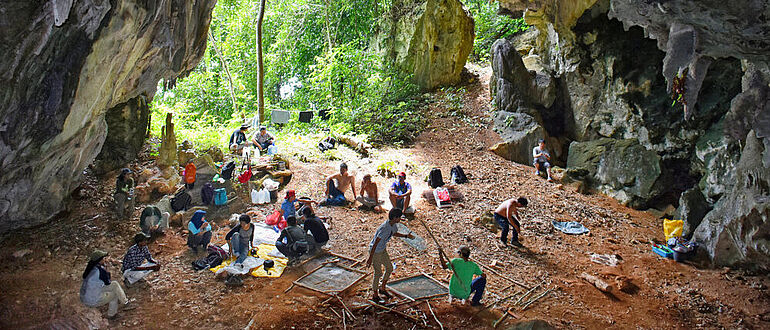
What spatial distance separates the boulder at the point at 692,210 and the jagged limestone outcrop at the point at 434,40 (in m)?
10.9

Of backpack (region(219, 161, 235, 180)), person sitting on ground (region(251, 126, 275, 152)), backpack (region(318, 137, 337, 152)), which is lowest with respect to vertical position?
backpack (region(219, 161, 235, 180))

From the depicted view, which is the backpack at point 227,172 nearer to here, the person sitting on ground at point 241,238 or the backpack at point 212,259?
the backpack at point 212,259

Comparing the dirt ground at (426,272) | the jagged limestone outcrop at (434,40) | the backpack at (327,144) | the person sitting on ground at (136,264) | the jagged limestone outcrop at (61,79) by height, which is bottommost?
the dirt ground at (426,272)

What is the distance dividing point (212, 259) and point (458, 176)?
707 centimetres

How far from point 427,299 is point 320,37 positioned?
17.9m

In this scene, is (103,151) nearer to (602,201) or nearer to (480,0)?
(602,201)

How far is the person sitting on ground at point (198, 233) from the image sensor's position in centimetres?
713

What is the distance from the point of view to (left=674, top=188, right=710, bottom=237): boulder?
902 centimetres

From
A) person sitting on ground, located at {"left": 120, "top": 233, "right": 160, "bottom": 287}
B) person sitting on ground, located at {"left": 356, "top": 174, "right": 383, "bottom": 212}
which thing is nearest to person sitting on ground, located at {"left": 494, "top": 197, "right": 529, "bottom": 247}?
person sitting on ground, located at {"left": 356, "top": 174, "right": 383, "bottom": 212}

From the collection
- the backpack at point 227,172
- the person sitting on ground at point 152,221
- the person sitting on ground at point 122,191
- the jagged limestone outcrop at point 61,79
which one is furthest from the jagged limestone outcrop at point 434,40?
the person sitting on ground at point 152,221

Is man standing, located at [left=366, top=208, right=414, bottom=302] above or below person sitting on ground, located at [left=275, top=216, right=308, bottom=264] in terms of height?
above

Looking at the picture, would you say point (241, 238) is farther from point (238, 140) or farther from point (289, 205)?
Answer: point (238, 140)

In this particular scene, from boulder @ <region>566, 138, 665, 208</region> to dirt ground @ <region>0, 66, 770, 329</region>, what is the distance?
0.94 metres

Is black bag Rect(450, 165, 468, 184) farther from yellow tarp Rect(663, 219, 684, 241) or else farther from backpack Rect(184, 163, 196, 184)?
backpack Rect(184, 163, 196, 184)
